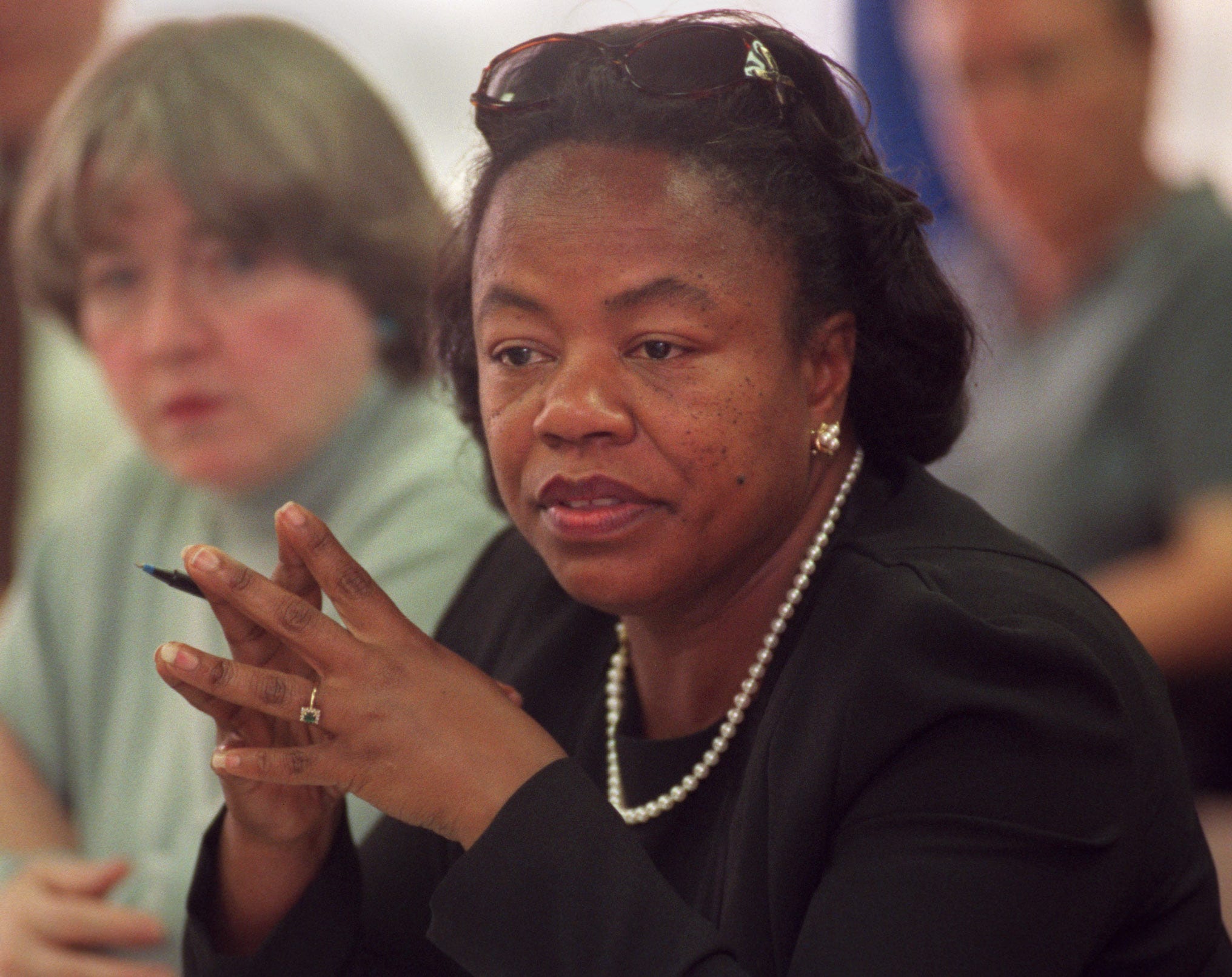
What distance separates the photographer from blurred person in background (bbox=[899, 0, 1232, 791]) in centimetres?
202

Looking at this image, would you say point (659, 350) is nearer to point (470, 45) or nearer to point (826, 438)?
point (826, 438)

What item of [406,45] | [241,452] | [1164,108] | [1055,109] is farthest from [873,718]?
[406,45]

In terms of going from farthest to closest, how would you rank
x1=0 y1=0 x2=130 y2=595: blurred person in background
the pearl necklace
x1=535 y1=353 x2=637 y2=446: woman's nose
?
x1=0 y1=0 x2=130 y2=595: blurred person in background < the pearl necklace < x1=535 y1=353 x2=637 y2=446: woman's nose

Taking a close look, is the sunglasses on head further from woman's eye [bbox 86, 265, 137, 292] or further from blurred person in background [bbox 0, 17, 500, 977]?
woman's eye [bbox 86, 265, 137, 292]

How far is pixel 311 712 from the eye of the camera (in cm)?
96

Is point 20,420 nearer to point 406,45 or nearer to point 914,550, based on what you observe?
point 406,45

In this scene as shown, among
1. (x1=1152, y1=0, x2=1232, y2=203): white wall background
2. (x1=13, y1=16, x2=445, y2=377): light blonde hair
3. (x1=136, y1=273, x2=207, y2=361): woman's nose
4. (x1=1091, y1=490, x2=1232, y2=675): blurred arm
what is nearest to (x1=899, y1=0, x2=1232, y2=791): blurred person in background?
(x1=1091, y1=490, x2=1232, y2=675): blurred arm

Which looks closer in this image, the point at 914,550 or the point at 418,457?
the point at 914,550

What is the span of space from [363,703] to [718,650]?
31 cm

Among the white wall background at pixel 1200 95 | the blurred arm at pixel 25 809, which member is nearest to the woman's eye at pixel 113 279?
the blurred arm at pixel 25 809

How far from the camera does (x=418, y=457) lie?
1682 millimetres

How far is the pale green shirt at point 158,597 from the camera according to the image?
154cm

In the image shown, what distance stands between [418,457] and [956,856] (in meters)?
0.92

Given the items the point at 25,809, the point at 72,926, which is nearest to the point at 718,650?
the point at 72,926
